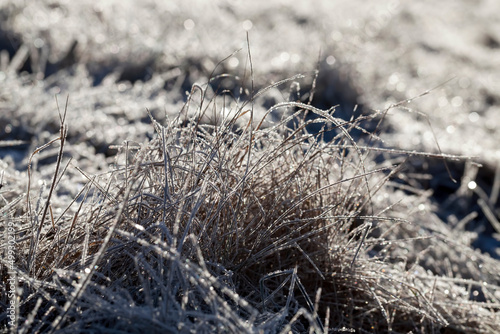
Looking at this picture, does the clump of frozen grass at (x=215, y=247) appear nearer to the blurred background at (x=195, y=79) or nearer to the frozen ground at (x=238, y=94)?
the frozen ground at (x=238, y=94)

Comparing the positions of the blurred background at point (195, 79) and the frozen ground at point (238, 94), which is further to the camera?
the blurred background at point (195, 79)

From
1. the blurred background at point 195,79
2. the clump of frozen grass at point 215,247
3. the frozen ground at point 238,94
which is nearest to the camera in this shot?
the clump of frozen grass at point 215,247

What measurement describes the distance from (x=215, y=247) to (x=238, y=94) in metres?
2.44

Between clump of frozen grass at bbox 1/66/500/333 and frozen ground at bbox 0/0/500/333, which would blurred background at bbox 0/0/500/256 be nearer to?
frozen ground at bbox 0/0/500/333

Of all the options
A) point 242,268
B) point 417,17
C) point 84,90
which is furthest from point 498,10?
point 242,268

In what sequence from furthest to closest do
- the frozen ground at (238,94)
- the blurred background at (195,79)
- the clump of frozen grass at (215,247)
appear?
the blurred background at (195,79)
the frozen ground at (238,94)
the clump of frozen grass at (215,247)

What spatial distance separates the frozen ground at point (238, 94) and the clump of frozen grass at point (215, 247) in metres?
0.09

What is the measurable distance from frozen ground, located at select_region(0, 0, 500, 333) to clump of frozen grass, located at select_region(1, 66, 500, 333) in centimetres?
9

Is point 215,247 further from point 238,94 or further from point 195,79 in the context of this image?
point 195,79

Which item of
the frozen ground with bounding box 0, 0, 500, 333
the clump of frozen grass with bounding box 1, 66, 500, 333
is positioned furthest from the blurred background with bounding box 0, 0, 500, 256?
the clump of frozen grass with bounding box 1, 66, 500, 333

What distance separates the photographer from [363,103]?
15.7 feet

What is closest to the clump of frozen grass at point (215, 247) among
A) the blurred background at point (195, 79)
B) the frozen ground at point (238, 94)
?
the frozen ground at point (238, 94)

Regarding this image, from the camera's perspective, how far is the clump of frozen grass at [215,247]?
1.20 metres

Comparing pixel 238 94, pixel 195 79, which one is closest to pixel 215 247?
pixel 238 94
